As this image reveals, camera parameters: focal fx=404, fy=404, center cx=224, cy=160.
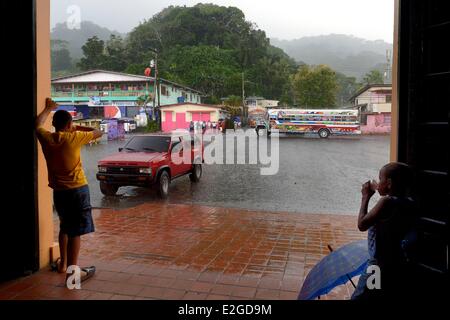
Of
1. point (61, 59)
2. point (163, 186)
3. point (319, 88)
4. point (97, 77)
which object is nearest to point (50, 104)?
point (163, 186)

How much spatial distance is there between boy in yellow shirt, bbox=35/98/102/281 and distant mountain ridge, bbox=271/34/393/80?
133105 mm

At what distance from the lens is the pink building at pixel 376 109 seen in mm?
39031

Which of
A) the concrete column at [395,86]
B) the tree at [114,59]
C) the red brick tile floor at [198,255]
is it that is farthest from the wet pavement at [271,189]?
the tree at [114,59]

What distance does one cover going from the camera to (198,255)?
4758mm

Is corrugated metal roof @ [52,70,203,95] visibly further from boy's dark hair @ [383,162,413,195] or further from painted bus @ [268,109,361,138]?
boy's dark hair @ [383,162,413,195]

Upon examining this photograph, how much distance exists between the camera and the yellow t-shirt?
358cm

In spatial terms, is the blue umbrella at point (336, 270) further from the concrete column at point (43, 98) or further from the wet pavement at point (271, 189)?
the wet pavement at point (271, 189)

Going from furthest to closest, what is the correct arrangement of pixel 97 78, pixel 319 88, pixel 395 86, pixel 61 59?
pixel 61 59 < pixel 319 88 < pixel 97 78 < pixel 395 86

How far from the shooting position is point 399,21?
2.50 m

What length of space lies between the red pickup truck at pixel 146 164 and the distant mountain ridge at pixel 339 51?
417 feet

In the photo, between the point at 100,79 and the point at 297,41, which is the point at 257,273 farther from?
the point at 297,41

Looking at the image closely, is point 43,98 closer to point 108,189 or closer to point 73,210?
point 73,210

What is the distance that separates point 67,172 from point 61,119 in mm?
478

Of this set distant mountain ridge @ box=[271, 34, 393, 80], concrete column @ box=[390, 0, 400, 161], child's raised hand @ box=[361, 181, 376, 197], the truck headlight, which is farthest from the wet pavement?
distant mountain ridge @ box=[271, 34, 393, 80]
